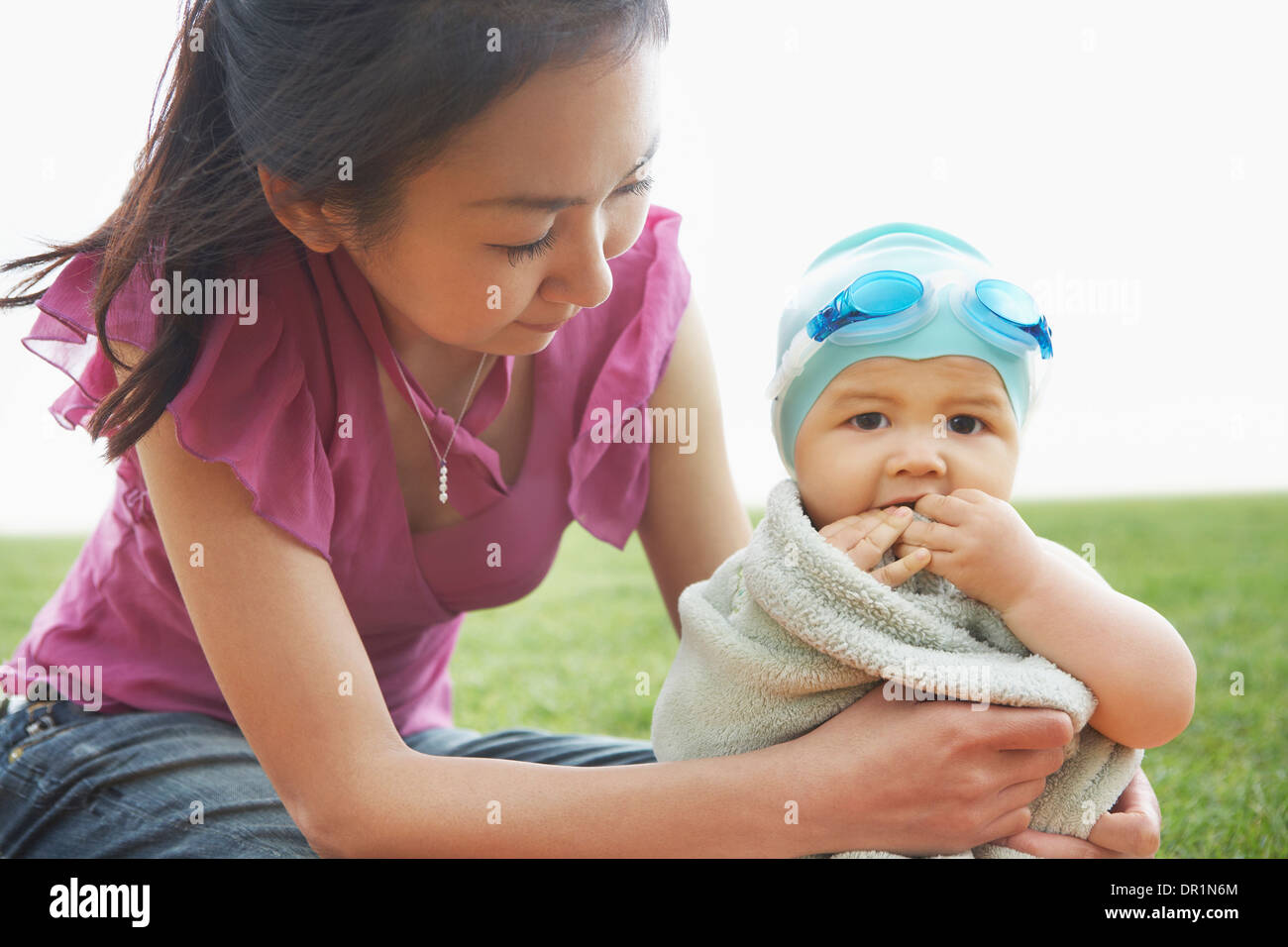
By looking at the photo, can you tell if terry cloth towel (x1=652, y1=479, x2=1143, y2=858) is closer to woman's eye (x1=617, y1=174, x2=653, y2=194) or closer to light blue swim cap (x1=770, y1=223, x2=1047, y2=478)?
light blue swim cap (x1=770, y1=223, x2=1047, y2=478)

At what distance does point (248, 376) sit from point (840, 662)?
0.84m

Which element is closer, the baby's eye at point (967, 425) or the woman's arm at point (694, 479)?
the baby's eye at point (967, 425)

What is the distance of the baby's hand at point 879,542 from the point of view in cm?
135

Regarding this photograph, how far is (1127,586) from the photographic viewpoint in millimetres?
4234

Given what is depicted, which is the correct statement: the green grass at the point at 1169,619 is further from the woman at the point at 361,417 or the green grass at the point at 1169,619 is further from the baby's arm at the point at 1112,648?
the woman at the point at 361,417

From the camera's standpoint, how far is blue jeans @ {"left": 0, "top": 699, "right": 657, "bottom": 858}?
5.33ft

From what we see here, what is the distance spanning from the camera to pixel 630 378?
1814mm

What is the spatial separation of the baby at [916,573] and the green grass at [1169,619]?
80 cm

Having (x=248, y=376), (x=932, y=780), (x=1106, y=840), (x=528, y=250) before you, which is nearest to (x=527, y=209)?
(x=528, y=250)

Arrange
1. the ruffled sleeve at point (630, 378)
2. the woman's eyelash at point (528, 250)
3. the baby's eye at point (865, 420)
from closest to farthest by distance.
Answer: the woman's eyelash at point (528, 250), the baby's eye at point (865, 420), the ruffled sleeve at point (630, 378)

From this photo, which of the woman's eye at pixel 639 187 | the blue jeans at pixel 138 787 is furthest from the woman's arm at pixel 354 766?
the woman's eye at pixel 639 187

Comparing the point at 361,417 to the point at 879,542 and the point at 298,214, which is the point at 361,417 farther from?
the point at 879,542
